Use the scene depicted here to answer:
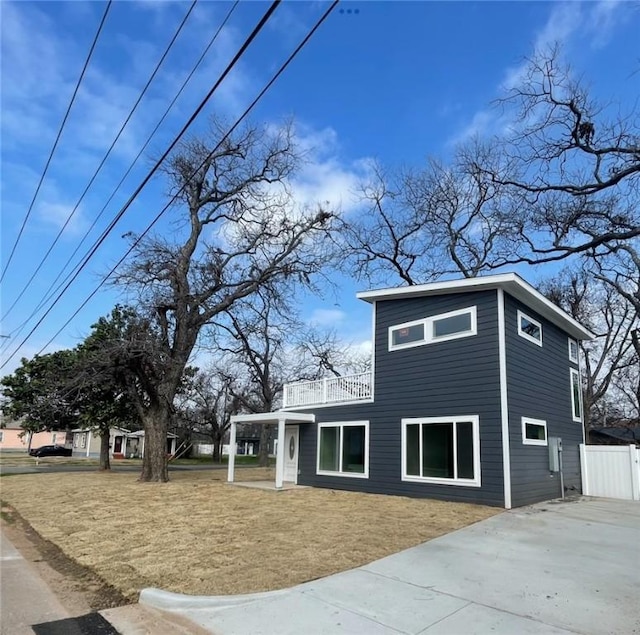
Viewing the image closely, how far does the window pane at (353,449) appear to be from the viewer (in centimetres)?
1524

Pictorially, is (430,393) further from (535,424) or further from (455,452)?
(535,424)

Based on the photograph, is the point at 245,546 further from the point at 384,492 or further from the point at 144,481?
the point at 144,481

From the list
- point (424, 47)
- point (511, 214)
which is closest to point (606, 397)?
point (511, 214)

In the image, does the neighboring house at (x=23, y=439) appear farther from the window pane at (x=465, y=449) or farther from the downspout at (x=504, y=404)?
the downspout at (x=504, y=404)

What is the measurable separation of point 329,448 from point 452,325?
587cm

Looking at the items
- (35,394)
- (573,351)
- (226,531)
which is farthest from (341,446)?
(35,394)

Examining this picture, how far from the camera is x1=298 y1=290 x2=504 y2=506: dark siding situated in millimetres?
12070

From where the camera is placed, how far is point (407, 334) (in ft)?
48.0

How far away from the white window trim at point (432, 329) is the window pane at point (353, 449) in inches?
110

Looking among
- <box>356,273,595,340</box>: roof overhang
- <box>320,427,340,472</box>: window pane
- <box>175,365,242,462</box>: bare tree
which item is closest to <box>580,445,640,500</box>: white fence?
<box>356,273,595,340</box>: roof overhang

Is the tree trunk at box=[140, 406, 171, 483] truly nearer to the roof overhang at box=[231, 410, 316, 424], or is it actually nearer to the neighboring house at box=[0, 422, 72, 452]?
the roof overhang at box=[231, 410, 316, 424]

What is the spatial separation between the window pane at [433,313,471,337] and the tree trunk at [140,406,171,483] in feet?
33.7

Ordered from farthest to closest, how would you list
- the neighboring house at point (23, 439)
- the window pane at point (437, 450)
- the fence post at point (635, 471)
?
the neighboring house at point (23, 439) < the fence post at point (635, 471) < the window pane at point (437, 450)


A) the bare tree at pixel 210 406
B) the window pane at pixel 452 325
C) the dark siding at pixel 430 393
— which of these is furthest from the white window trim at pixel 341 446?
the bare tree at pixel 210 406
